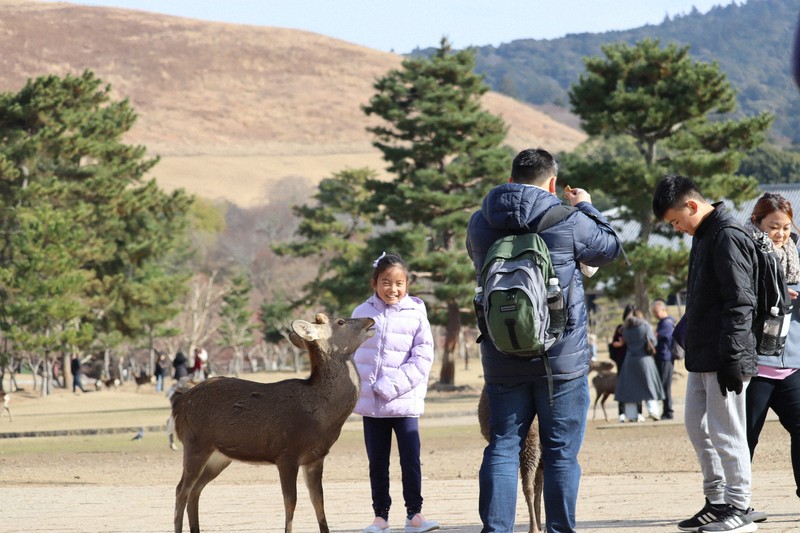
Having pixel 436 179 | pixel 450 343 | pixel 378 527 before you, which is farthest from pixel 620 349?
pixel 450 343

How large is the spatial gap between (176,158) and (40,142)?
374 feet

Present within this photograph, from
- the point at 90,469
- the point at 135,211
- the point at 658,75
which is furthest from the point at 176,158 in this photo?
the point at 90,469

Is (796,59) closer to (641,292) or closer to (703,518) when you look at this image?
(703,518)

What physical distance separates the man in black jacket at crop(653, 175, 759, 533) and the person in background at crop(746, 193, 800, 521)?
31cm

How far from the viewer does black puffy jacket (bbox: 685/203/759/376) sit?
6.39 meters

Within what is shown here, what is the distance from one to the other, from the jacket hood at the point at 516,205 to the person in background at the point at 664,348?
12.3 m

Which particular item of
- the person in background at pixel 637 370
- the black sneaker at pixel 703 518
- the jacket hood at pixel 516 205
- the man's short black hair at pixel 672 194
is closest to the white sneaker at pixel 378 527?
the black sneaker at pixel 703 518

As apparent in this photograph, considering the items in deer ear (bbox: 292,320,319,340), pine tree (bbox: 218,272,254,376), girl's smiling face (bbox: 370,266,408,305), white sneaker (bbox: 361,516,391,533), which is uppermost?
girl's smiling face (bbox: 370,266,408,305)

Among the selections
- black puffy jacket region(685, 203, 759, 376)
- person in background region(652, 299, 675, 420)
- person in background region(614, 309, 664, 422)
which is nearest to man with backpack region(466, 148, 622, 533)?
black puffy jacket region(685, 203, 759, 376)

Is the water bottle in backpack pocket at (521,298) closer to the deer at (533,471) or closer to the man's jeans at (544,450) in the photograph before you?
the man's jeans at (544,450)

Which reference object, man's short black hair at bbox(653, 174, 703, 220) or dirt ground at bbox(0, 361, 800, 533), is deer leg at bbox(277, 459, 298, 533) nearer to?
dirt ground at bbox(0, 361, 800, 533)

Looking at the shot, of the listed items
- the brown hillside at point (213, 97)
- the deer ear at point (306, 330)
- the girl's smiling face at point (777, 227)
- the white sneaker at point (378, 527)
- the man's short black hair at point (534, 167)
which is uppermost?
the brown hillside at point (213, 97)

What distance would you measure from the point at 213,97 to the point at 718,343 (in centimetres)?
18068

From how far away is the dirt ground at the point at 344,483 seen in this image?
8133 mm
